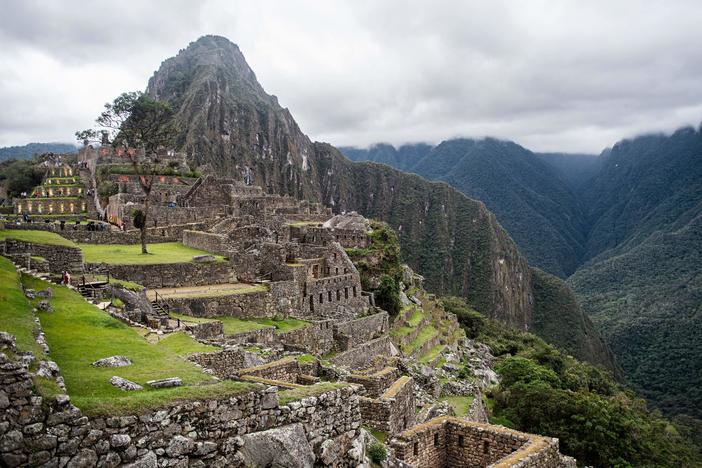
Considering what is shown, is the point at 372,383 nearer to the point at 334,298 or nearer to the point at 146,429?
the point at 146,429

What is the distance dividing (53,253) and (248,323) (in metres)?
7.73

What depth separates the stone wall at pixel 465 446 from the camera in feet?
31.2

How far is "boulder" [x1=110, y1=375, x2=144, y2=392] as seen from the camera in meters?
6.32

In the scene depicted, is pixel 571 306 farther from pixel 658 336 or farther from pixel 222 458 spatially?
pixel 222 458

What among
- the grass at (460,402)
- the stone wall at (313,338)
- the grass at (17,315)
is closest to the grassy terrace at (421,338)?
the grass at (460,402)

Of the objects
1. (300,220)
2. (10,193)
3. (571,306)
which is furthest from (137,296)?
(571,306)

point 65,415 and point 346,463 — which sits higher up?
point 65,415

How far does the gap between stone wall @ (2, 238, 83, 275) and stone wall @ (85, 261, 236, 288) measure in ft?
10.6

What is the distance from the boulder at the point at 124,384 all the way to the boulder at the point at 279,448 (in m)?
1.49

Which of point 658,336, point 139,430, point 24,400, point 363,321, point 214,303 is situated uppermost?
point 24,400

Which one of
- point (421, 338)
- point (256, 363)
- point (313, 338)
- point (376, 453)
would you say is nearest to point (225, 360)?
point (256, 363)

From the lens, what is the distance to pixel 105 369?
721 cm

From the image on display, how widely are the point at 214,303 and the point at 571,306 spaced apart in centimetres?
17831

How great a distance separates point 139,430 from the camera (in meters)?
5.20
